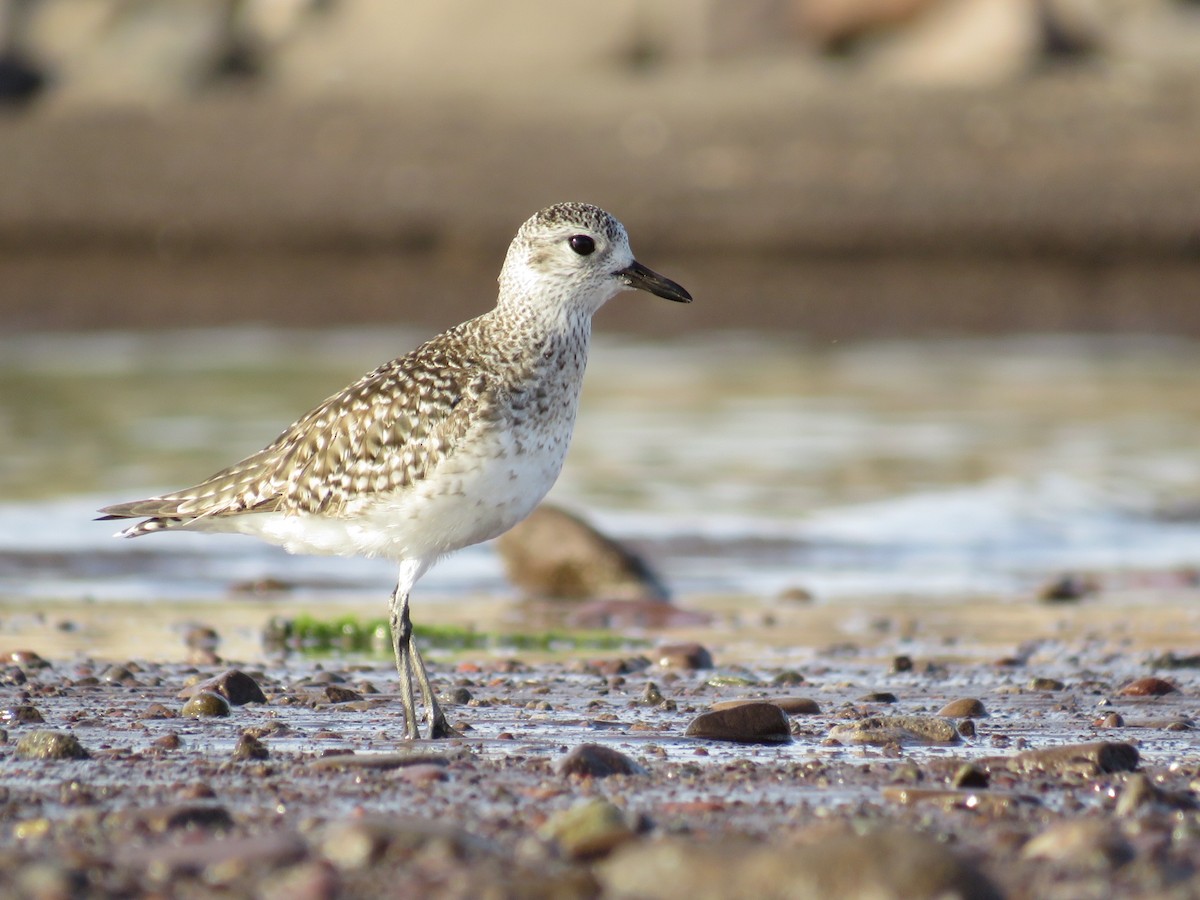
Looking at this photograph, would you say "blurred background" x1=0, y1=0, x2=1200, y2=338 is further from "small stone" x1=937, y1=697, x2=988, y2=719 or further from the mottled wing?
"small stone" x1=937, y1=697, x2=988, y2=719

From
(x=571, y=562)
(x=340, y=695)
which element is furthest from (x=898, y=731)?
(x=571, y=562)

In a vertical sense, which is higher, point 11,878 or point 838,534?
point 838,534

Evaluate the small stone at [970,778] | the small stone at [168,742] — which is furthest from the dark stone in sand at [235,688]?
the small stone at [970,778]

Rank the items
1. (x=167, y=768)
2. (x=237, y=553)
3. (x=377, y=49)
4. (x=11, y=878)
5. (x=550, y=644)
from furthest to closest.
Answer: (x=377, y=49) < (x=237, y=553) < (x=550, y=644) < (x=167, y=768) < (x=11, y=878)

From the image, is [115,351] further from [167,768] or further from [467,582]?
[167,768]

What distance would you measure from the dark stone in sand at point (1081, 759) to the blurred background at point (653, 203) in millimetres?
8577

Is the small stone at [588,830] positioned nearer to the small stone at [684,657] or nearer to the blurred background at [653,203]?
the small stone at [684,657]

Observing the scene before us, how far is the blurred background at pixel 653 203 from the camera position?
54.0ft

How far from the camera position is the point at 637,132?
21.5 metres

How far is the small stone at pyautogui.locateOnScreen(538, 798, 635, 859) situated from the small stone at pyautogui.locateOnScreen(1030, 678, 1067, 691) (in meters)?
2.82

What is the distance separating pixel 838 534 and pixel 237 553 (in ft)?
11.3

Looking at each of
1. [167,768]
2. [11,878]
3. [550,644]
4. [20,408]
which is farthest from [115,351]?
[11,878]

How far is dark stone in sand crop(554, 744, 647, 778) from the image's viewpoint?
5148 mm

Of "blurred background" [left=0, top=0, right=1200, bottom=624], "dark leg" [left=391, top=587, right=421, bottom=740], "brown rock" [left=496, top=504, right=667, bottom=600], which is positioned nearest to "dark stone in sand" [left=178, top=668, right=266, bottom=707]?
"dark leg" [left=391, top=587, right=421, bottom=740]
